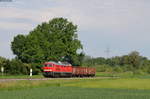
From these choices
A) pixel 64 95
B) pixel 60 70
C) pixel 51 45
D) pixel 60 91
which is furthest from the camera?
→ pixel 51 45

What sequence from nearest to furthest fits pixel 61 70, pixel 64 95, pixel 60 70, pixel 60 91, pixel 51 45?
pixel 64 95 < pixel 60 91 < pixel 60 70 < pixel 61 70 < pixel 51 45

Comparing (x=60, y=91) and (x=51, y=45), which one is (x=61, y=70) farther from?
(x=60, y=91)

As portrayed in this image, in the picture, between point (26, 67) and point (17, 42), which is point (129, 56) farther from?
point (26, 67)

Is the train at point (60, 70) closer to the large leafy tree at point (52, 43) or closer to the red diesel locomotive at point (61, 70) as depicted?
the red diesel locomotive at point (61, 70)

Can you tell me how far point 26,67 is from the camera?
8950 cm

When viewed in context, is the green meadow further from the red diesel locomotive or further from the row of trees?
the row of trees

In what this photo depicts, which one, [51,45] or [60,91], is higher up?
[51,45]

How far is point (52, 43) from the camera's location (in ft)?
351

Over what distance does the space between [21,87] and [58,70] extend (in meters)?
34.6

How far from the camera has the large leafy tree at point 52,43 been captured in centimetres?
10302

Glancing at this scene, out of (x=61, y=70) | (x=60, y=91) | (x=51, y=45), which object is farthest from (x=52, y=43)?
(x=60, y=91)

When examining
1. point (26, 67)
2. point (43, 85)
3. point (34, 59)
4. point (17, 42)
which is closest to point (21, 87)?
point (43, 85)

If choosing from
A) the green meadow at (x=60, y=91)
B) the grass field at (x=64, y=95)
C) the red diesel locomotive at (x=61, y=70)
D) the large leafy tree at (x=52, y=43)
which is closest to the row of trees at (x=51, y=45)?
the large leafy tree at (x=52, y=43)

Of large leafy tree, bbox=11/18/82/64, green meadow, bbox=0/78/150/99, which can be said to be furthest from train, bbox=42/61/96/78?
green meadow, bbox=0/78/150/99
